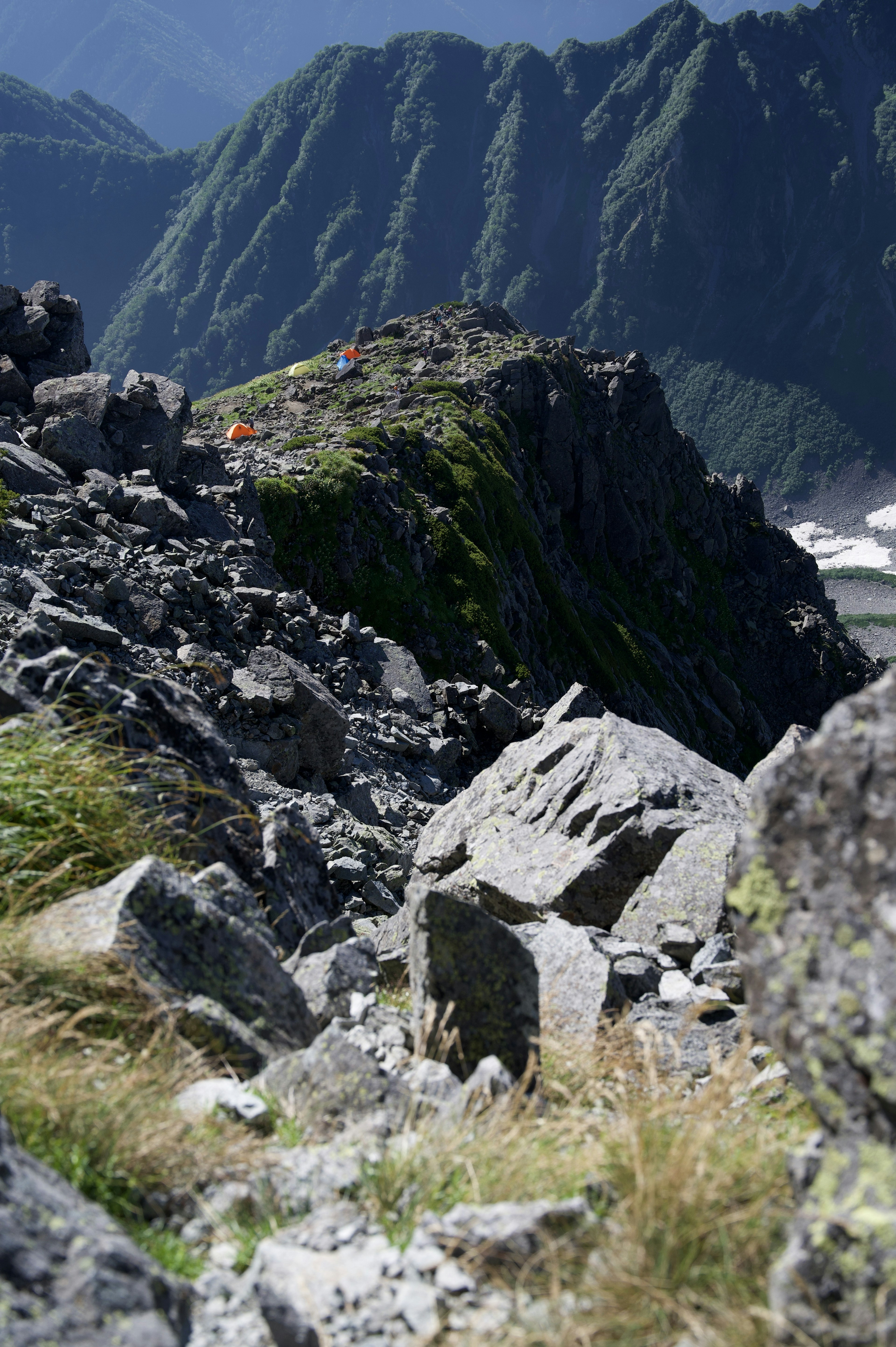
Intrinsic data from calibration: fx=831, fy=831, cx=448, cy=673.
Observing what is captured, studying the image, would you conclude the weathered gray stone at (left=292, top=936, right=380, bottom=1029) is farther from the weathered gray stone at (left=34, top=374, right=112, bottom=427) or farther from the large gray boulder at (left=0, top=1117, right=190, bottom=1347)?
the weathered gray stone at (left=34, top=374, right=112, bottom=427)

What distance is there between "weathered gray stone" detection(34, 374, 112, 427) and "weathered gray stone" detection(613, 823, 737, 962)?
73.2 ft

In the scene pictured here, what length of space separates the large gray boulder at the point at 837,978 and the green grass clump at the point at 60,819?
4.57m

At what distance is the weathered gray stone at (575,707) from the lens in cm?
2031

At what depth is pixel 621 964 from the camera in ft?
28.0

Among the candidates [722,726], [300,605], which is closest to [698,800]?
[300,605]

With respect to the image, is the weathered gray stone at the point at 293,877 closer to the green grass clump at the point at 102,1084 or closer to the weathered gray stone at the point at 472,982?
the weathered gray stone at the point at 472,982

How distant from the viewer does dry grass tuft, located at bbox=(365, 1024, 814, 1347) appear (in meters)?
3.28

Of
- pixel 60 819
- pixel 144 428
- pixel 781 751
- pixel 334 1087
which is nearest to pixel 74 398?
pixel 144 428

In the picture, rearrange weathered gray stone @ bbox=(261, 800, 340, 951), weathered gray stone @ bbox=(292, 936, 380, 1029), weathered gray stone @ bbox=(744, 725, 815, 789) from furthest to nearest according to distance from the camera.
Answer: weathered gray stone @ bbox=(744, 725, 815, 789) < weathered gray stone @ bbox=(261, 800, 340, 951) < weathered gray stone @ bbox=(292, 936, 380, 1029)

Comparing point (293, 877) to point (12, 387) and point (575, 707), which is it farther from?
point (12, 387)

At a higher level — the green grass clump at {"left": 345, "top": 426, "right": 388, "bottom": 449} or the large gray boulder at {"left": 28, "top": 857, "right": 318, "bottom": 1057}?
the green grass clump at {"left": 345, "top": 426, "right": 388, "bottom": 449}

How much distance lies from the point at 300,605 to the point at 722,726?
2572 inches

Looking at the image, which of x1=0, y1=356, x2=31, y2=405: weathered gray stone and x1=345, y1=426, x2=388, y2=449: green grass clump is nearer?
x1=0, y1=356, x2=31, y2=405: weathered gray stone

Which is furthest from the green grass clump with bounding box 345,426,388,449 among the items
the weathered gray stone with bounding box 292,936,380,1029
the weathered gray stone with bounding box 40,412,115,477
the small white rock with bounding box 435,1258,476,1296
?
the small white rock with bounding box 435,1258,476,1296
